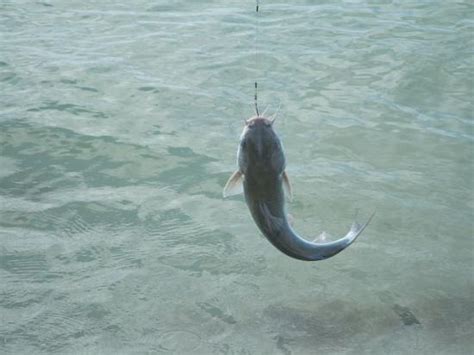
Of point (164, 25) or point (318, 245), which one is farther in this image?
point (164, 25)

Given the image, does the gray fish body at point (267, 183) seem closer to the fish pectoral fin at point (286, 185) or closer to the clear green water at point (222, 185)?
the fish pectoral fin at point (286, 185)

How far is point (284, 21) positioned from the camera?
10.7 m

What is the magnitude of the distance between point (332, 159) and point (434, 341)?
2543 millimetres

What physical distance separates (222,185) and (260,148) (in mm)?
3795

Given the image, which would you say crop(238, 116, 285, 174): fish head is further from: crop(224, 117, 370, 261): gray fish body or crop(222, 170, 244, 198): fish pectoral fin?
crop(222, 170, 244, 198): fish pectoral fin

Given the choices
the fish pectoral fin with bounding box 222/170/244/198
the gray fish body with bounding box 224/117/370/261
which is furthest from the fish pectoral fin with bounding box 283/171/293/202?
the fish pectoral fin with bounding box 222/170/244/198

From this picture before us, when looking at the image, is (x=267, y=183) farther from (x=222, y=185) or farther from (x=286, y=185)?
(x=222, y=185)

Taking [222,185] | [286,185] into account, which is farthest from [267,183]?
[222,185]

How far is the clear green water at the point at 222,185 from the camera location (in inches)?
193

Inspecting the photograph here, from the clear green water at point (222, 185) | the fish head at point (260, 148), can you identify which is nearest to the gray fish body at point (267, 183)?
the fish head at point (260, 148)

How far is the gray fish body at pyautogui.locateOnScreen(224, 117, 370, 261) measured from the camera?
2.74 m

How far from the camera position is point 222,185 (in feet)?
21.4

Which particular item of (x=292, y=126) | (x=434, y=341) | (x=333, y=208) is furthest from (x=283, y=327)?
(x=292, y=126)

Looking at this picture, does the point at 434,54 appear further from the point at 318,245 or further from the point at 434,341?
the point at 318,245
